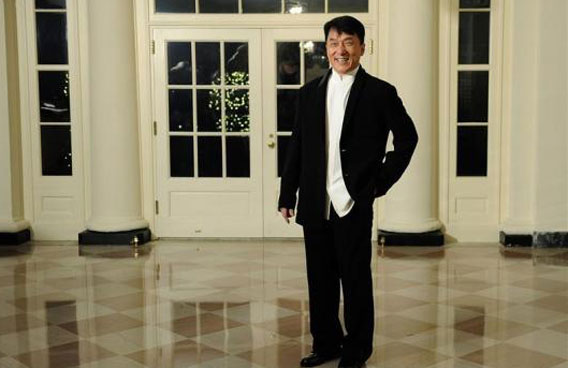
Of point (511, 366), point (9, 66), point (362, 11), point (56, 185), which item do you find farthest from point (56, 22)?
point (511, 366)

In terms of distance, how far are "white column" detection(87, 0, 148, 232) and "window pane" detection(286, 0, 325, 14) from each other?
4.86ft

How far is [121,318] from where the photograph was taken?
14.5 feet

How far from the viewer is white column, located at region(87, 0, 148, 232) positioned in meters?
6.66

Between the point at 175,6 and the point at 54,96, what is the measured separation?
1416mm

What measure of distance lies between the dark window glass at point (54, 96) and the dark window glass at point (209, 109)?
1.23 metres

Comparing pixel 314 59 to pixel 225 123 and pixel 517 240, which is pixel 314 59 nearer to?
pixel 225 123

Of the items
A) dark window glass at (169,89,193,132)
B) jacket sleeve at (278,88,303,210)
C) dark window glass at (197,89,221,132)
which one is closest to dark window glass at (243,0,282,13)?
dark window glass at (197,89,221,132)

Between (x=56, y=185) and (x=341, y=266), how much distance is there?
4439 mm

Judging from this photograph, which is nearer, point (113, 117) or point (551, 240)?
point (551, 240)

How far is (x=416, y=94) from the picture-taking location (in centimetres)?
652

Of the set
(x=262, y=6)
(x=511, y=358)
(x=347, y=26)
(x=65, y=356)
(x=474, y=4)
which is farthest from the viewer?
(x=262, y=6)

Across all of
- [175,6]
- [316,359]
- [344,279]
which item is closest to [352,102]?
[344,279]

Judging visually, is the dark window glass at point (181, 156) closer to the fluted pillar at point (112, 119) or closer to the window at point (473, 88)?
the fluted pillar at point (112, 119)

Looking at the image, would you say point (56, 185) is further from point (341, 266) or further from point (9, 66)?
point (341, 266)
